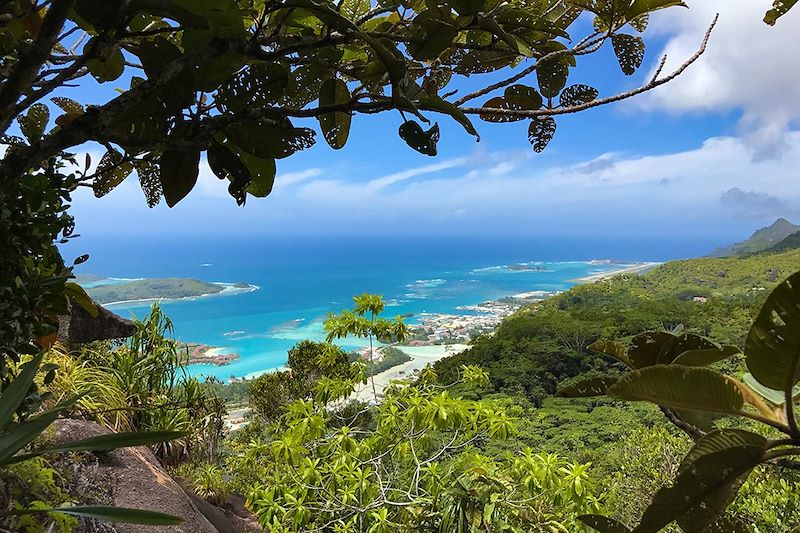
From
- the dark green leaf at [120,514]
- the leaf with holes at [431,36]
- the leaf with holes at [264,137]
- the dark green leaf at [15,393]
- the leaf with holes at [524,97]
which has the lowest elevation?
the dark green leaf at [120,514]

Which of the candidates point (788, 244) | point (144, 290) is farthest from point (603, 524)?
point (788, 244)

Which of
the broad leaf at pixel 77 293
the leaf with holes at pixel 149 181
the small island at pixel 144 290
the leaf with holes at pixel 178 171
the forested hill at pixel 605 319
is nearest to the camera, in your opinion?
the leaf with holes at pixel 178 171

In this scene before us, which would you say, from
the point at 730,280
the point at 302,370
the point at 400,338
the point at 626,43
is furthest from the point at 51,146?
the point at 730,280

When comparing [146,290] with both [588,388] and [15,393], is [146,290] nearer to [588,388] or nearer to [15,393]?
[15,393]

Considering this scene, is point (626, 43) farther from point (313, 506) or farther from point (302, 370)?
point (302, 370)

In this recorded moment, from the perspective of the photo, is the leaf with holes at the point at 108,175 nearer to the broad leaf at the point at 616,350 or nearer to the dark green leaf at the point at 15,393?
the dark green leaf at the point at 15,393

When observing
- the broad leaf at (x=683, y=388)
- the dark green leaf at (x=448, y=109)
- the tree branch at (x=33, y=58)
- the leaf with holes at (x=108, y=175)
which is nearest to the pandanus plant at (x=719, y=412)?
the broad leaf at (x=683, y=388)
